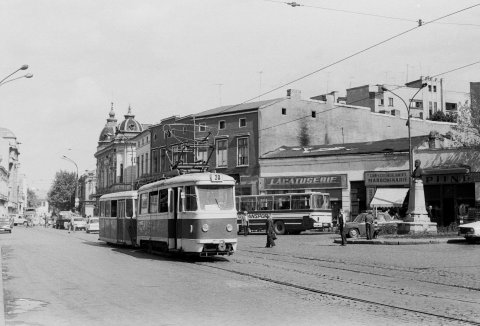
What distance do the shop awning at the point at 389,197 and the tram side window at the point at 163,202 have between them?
23555 millimetres

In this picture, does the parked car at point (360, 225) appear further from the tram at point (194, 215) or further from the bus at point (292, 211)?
the tram at point (194, 215)

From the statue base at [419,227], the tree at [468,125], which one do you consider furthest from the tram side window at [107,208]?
the tree at [468,125]

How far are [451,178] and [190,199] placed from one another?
26183 mm

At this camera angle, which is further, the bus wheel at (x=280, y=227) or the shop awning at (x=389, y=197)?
the shop awning at (x=389, y=197)

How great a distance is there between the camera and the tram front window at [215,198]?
1911cm

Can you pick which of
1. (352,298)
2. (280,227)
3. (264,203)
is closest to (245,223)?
(264,203)

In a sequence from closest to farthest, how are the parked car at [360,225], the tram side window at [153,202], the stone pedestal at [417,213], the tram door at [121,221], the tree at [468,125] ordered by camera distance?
1. the tram side window at [153,202]
2. the tram door at [121,221]
3. the stone pedestal at [417,213]
4. the parked car at [360,225]
5. the tree at [468,125]

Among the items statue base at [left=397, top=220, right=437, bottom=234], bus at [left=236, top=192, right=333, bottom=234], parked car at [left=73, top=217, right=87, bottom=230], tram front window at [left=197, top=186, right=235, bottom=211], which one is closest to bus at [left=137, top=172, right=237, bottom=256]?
tram front window at [left=197, top=186, right=235, bottom=211]

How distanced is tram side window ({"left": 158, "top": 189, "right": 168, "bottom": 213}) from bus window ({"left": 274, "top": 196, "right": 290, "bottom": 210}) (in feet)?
63.4

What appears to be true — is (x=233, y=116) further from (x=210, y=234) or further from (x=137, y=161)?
(x=210, y=234)

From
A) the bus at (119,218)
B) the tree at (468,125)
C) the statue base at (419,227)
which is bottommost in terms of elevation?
the statue base at (419,227)

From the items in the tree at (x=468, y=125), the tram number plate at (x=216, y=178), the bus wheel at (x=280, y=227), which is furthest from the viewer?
the tree at (x=468, y=125)

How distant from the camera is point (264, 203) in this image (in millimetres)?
41156

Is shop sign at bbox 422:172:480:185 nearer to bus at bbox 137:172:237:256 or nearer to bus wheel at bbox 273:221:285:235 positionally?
bus wheel at bbox 273:221:285:235
